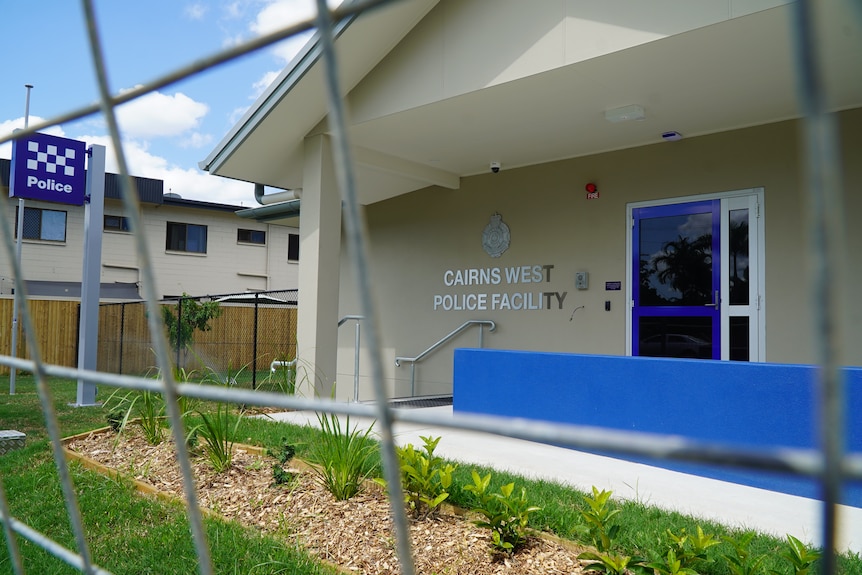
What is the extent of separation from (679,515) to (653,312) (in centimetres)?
387

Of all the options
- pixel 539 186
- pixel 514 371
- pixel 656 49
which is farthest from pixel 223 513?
pixel 539 186

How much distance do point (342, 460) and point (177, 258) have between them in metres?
17.6

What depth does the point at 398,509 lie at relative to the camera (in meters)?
0.61

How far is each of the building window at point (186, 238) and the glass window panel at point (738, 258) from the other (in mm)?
16544

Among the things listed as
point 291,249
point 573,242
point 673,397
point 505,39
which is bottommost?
point 673,397

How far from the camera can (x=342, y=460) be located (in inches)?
129

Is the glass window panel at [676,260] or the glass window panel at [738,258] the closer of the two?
the glass window panel at [738,258]

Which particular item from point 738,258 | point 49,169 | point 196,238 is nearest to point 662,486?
point 738,258

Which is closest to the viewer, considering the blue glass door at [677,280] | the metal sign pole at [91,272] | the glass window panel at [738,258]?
the glass window panel at [738,258]

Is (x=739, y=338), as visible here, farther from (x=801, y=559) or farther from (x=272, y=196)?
(x=272, y=196)

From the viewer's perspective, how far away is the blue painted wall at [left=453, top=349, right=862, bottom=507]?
3871 mm

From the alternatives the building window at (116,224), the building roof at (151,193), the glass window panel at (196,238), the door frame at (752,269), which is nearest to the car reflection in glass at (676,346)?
the door frame at (752,269)

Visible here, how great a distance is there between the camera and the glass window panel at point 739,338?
243 inches

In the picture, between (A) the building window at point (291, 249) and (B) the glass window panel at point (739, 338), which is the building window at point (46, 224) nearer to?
(A) the building window at point (291, 249)
